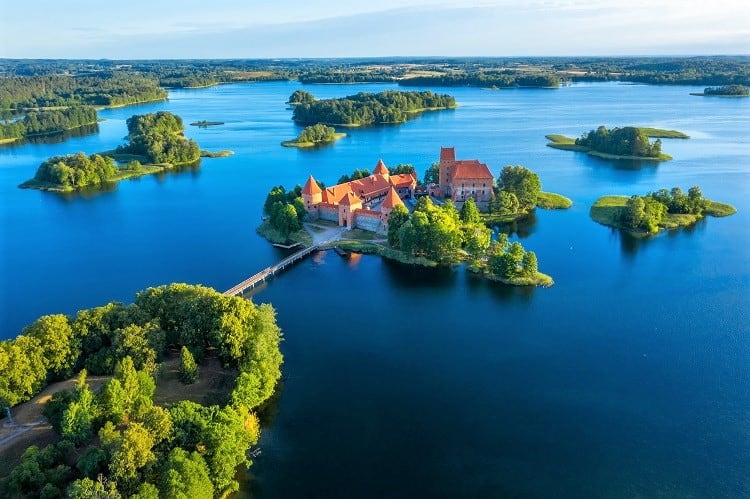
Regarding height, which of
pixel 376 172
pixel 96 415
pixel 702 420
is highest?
pixel 376 172

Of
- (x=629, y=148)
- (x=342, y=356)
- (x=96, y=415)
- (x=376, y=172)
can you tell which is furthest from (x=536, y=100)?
(x=96, y=415)

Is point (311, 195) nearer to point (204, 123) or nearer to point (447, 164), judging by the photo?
point (447, 164)

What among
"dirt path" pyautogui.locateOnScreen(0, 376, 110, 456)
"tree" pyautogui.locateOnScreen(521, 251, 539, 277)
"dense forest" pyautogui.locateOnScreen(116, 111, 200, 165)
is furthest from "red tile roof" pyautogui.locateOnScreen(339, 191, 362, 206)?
Result: "dense forest" pyautogui.locateOnScreen(116, 111, 200, 165)

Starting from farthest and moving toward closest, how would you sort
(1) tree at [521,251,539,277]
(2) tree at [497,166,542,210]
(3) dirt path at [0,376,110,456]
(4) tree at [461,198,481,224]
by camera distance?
(2) tree at [497,166,542,210] < (4) tree at [461,198,481,224] < (1) tree at [521,251,539,277] < (3) dirt path at [0,376,110,456]

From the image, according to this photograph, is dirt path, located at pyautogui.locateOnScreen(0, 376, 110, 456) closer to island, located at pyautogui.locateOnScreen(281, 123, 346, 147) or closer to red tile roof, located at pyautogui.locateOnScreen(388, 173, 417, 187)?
red tile roof, located at pyautogui.locateOnScreen(388, 173, 417, 187)

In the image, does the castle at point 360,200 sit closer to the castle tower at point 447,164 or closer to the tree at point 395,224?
the tree at point 395,224

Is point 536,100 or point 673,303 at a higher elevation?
point 536,100

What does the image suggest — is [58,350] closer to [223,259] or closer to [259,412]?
[259,412]
